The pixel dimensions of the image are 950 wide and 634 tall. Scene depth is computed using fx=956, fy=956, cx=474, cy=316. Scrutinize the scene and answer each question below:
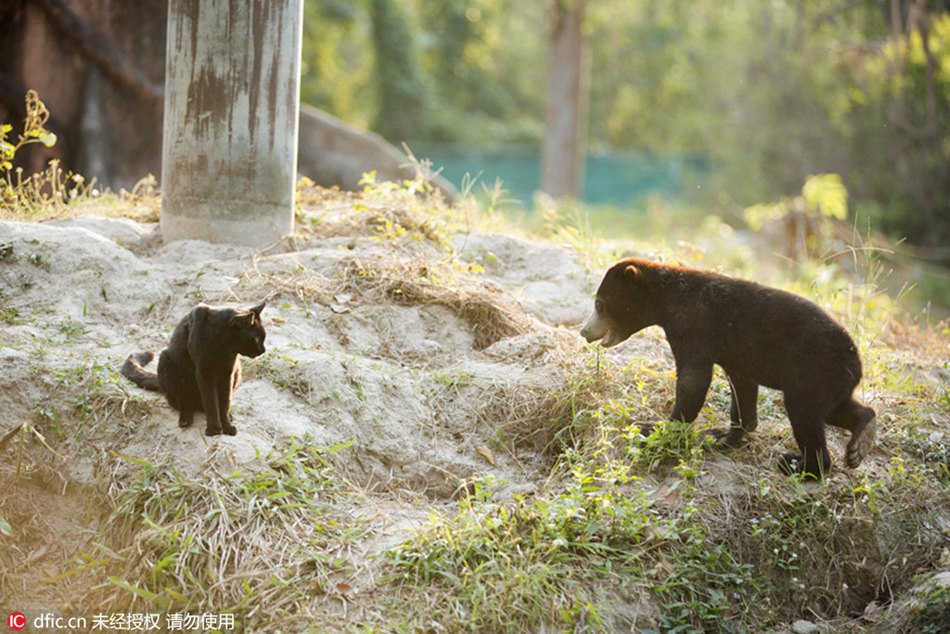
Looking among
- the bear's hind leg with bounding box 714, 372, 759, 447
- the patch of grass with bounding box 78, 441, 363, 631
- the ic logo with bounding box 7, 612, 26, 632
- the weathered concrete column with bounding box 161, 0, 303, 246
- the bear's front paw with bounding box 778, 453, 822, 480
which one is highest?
the weathered concrete column with bounding box 161, 0, 303, 246

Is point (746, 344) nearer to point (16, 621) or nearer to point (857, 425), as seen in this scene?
point (857, 425)

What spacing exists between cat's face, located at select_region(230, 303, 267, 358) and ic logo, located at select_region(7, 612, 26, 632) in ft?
5.08

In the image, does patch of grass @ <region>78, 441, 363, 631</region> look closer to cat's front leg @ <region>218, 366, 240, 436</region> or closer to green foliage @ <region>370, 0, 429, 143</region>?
cat's front leg @ <region>218, 366, 240, 436</region>

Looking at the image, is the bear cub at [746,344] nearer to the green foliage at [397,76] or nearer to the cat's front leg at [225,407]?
the cat's front leg at [225,407]

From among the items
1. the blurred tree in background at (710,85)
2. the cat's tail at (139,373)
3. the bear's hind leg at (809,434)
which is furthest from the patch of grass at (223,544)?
the blurred tree in background at (710,85)

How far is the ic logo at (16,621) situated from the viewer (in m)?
4.34

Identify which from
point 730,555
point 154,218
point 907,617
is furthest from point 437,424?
point 154,218

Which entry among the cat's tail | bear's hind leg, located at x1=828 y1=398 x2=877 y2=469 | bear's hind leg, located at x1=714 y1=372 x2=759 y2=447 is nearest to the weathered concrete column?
the cat's tail

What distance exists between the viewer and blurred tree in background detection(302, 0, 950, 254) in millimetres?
17906

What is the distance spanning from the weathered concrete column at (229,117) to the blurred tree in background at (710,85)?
11047mm

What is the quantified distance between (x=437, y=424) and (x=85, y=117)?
676cm

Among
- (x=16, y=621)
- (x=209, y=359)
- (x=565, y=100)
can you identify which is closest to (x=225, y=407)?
(x=209, y=359)

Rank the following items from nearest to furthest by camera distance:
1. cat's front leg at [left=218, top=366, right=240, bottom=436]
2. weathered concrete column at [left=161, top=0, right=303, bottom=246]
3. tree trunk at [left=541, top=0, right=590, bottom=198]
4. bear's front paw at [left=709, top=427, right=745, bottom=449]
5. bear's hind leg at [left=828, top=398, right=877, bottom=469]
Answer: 1. cat's front leg at [left=218, top=366, right=240, bottom=436]
2. bear's hind leg at [left=828, top=398, right=877, bottom=469]
3. bear's front paw at [left=709, top=427, right=745, bottom=449]
4. weathered concrete column at [left=161, top=0, right=303, bottom=246]
5. tree trunk at [left=541, top=0, right=590, bottom=198]

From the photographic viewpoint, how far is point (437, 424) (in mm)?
5527
